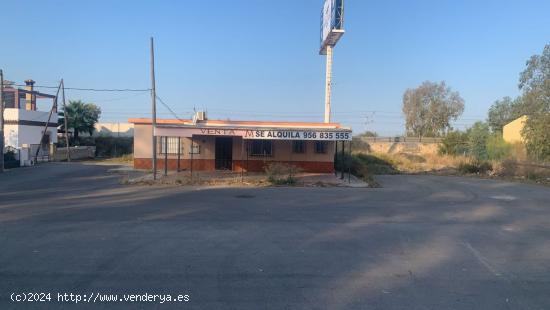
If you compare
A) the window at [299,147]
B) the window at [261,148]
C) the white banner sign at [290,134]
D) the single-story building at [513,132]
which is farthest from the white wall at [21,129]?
the single-story building at [513,132]

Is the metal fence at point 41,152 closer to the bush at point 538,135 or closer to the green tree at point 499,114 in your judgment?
the bush at point 538,135

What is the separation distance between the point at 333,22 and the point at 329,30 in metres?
0.91

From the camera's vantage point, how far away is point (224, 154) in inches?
1148

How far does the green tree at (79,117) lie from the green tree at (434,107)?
50.3m

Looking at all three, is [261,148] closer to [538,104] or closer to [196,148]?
[196,148]

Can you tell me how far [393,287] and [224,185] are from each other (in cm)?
1600

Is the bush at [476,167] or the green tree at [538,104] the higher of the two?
the green tree at [538,104]

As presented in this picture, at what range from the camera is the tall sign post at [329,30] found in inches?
1292

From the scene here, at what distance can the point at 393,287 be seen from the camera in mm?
6500

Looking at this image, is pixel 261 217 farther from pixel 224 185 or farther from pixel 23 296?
pixel 224 185

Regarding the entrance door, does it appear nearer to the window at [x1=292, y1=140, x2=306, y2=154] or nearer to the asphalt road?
the window at [x1=292, y1=140, x2=306, y2=154]

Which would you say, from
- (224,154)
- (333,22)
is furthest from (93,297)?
(333,22)

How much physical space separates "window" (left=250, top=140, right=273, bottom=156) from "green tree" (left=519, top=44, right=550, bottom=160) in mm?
16822

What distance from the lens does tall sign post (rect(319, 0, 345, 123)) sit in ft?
108
